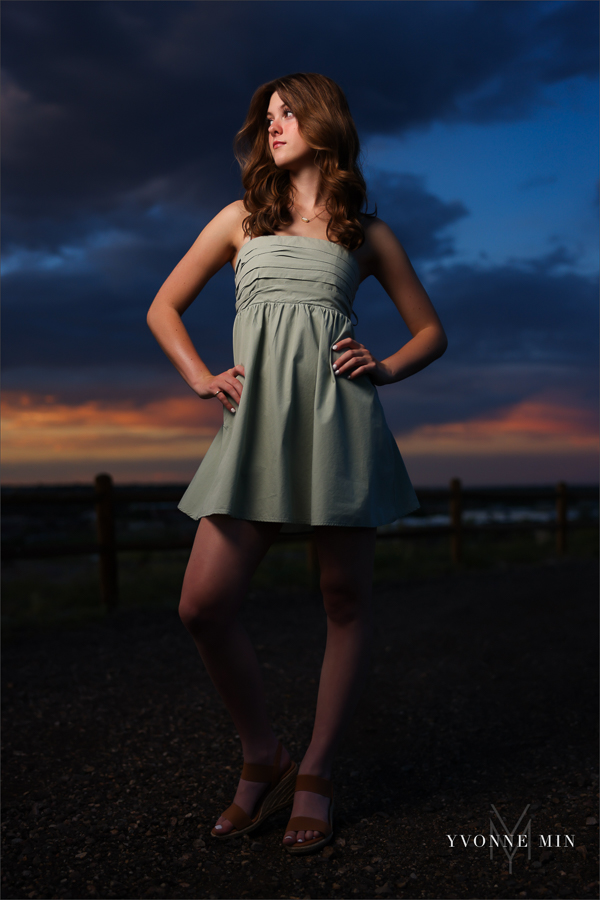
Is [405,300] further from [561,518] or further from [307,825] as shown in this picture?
[561,518]

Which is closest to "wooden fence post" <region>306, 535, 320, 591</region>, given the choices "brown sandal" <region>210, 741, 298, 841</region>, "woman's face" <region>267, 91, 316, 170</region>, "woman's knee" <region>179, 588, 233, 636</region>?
"brown sandal" <region>210, 741, 298, 841</region>

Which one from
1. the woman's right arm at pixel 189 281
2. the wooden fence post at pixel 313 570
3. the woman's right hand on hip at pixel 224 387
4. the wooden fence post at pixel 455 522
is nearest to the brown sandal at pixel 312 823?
the woman's right hand on hip at pixel 224 387

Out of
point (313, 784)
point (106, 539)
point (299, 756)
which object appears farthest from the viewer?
point (106, 539)

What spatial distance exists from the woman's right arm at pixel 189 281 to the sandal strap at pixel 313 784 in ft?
3.96

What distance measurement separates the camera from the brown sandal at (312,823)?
1798 mm

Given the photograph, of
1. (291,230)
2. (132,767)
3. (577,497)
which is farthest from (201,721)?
(577,497)

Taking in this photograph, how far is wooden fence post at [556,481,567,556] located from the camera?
10.1 m

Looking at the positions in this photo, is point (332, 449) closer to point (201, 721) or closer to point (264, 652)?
point (201, 721)

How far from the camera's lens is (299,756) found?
250 centimetres

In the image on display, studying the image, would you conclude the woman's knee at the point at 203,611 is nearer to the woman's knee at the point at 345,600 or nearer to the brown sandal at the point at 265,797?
the woman's knee at the point at 345,600

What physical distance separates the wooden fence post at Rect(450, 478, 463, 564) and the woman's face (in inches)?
285

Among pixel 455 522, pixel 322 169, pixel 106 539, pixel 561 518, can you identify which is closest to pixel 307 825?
pixel 322 169

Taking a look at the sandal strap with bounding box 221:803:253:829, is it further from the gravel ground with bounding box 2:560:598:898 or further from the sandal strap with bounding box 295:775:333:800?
the sandal strap with bounding box 295:775:333:800

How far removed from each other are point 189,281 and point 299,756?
70.6 inches
